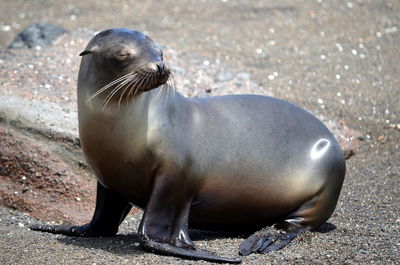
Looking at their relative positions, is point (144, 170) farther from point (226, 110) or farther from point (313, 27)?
point (313, 27)

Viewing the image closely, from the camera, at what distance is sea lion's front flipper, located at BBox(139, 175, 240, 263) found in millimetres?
4977

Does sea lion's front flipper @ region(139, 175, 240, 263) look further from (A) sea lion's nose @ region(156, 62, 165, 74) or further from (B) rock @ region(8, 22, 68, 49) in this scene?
(B) rock @ region(8, 22, 68, 49)

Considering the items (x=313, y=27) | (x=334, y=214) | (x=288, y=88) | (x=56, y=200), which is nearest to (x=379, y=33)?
(x=313, y=27)

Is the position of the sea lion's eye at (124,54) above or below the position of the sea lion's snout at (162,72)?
above

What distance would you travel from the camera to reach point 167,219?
203 inches

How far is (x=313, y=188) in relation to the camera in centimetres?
572

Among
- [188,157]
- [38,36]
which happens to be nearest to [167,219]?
[188,157]

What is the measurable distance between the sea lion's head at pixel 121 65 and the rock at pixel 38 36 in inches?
154

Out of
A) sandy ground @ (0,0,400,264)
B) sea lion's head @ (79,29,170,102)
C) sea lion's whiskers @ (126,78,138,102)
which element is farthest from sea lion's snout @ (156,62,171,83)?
sandy ground @ (0,0,400,264)

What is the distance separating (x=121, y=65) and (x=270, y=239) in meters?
1.65

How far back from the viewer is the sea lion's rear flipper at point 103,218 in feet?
18.5

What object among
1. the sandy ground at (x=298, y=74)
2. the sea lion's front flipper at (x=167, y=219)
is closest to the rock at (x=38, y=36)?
the sandy ground at (x=298, y=74)

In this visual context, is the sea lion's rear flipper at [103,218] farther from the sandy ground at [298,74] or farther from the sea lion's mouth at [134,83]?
the sea lion's mouth at [134,83]

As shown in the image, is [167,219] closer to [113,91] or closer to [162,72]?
[113,91]
